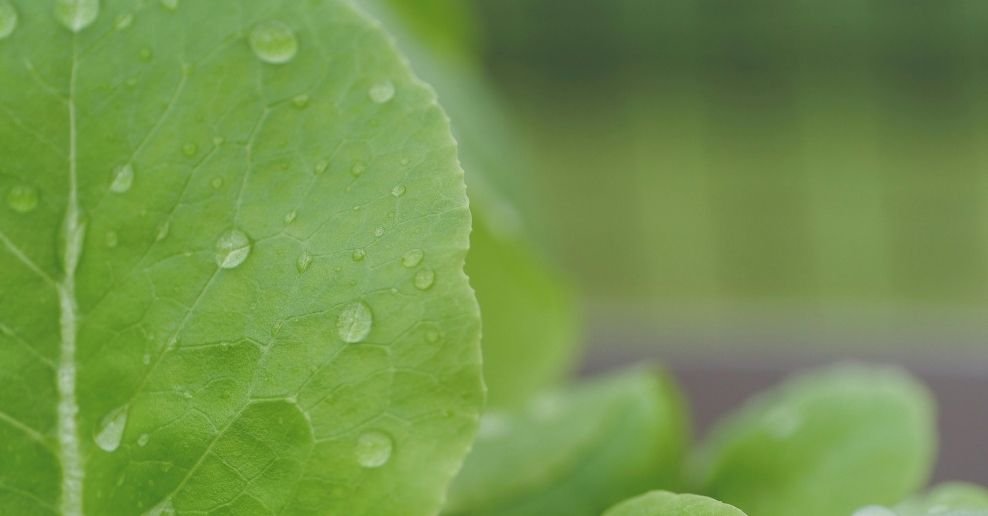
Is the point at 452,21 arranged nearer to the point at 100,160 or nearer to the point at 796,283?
the point at 100,160

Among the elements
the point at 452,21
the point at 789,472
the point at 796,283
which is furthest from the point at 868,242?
the point at 789,472

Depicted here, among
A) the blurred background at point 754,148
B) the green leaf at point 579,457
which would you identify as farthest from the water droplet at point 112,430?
the blurred background at point 754,148

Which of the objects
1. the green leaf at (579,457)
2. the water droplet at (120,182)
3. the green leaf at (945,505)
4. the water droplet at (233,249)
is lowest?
the green leaf at (945,505)

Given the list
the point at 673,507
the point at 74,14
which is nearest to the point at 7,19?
the point at 74,14

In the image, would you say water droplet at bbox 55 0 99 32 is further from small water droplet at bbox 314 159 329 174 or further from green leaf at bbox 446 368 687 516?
green leaf at bbox 446 368 687 516

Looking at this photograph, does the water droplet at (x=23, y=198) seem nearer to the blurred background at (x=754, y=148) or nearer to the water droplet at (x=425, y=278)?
the water droplet at (x=425, y=278)

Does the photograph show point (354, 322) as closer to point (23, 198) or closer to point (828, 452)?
point (23, 198)
